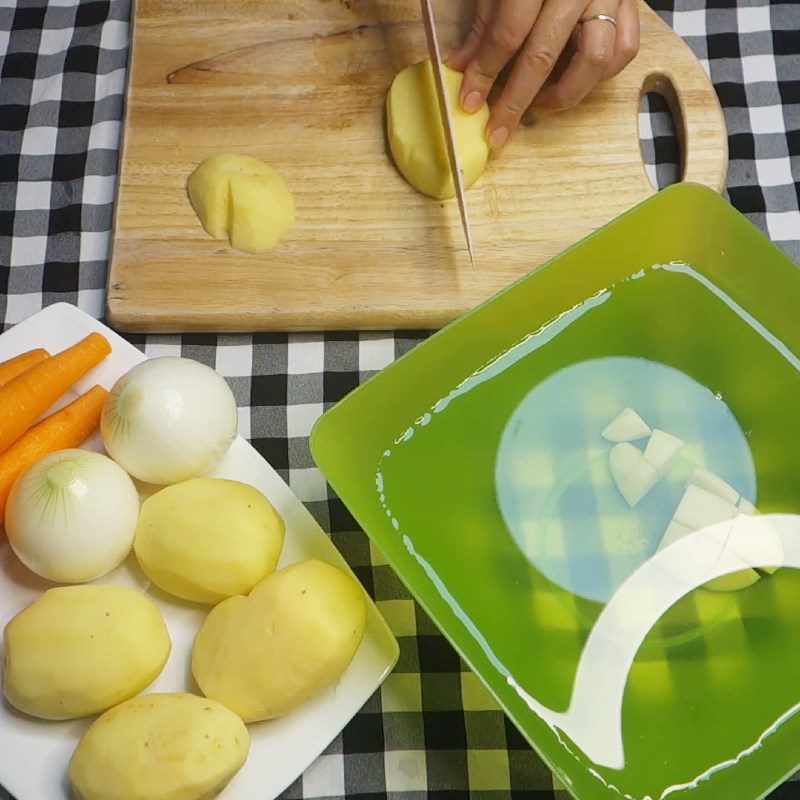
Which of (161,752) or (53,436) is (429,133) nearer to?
(53,436)

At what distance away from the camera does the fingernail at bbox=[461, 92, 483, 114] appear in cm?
103

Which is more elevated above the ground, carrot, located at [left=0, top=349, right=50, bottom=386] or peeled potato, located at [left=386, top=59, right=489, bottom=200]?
peeled potato, located at [left=386, top=59, right=489, bottom=200]

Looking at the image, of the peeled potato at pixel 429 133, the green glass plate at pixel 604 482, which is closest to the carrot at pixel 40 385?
the green glass plate at pixel 604 482

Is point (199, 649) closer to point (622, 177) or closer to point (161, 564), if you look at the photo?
point (161, 564)

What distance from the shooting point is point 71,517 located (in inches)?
31.7

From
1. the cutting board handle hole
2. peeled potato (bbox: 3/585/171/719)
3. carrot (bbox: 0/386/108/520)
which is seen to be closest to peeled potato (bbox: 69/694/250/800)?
peeled potato (bbox: 3/585/171/719)

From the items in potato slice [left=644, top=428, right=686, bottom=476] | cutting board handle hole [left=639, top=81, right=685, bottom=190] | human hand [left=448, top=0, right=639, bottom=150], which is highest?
human hand [left=448, top=0, right=639, bottom=150]

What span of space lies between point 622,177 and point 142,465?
2.00 ft

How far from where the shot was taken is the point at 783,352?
923 mm

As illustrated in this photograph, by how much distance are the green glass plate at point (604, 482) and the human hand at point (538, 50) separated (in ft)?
0.64

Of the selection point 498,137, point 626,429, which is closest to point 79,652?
point 626,429

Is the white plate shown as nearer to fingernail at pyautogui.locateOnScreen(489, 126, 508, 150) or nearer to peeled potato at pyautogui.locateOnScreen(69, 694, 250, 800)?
peeled potato at pyautogui.locateOnScreen(69, 694, 250, 800)

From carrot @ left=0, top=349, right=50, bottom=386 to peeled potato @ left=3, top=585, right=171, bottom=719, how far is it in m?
0.24

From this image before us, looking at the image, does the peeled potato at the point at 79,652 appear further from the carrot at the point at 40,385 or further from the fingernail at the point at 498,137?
the fingernail at the point at 498,137
